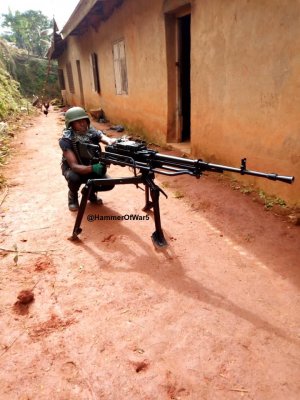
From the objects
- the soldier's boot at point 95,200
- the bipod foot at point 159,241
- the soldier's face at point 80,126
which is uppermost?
the soldier's face at point 80,126

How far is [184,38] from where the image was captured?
616 centimetres

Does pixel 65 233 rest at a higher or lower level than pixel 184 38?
lower

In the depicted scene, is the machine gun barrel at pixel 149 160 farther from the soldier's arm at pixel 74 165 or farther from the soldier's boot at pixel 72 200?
the soldier's boot at pixel 72 200

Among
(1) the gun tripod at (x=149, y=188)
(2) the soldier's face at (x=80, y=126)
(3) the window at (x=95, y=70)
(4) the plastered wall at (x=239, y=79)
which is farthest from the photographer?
(3) the window at (x=95, y=70)

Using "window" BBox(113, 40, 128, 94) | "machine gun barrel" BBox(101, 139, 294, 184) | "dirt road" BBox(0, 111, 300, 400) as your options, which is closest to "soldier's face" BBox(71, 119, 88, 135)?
"machine gun barrel" BBox(101, 139, 294, 184)

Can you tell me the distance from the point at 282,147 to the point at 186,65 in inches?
142

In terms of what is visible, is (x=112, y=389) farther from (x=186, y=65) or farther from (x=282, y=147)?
(x=186, y=65)

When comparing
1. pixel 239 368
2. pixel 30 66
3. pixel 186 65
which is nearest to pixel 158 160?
pixel 239 368

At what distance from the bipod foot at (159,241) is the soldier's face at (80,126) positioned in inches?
66.4

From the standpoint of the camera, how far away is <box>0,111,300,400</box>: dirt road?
1.78 meters

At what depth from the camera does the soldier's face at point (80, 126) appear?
3.70 meters

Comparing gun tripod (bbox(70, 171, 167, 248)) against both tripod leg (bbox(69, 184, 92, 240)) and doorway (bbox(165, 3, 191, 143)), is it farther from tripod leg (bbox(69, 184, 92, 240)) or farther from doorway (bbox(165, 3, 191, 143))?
doorway (bbox(165, 3, 191, 143))

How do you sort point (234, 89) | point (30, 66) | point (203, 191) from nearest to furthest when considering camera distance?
point (234, 89) < point (203, 191) < point (30, 66)

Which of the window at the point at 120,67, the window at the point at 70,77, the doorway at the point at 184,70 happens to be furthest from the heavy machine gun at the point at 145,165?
the window at the point at 70,77
